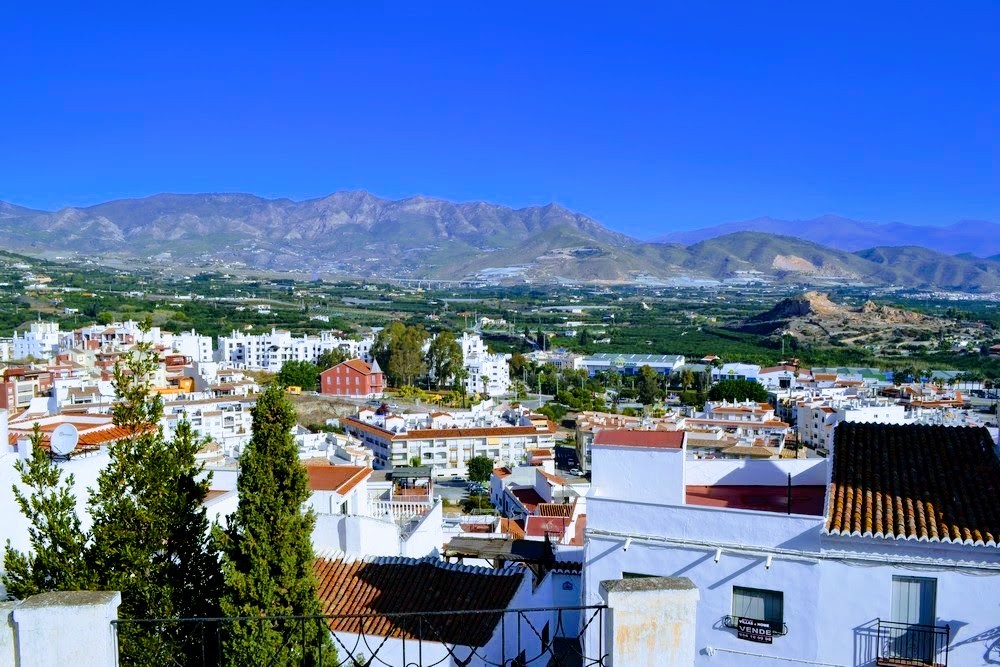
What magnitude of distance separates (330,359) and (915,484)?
4373 centimetres

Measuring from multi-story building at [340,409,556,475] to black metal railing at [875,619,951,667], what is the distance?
2413cm

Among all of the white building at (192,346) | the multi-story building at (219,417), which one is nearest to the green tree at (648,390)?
the multi-story building at (219,417)

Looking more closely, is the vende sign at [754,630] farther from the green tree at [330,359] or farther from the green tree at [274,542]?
the green tree at [330,359]

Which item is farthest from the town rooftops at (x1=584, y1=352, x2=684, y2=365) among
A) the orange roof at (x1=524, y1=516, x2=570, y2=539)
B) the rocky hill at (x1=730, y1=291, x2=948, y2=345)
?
the orange roof at (x1=524, y1=516, x2=570, y2=539)

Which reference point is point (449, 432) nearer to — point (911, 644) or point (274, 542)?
point (274, 542)

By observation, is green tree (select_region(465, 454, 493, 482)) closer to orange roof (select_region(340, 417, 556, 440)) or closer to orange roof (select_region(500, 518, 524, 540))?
orange roof (select_region(340, 417, 556, 440))

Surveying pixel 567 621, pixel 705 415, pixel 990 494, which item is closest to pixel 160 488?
pixel 567 621

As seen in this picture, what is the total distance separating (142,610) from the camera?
4195 mm

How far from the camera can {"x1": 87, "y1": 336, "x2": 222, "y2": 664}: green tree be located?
416 centimetres

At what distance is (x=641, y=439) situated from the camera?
5.93 metres

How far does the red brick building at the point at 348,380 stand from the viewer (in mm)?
41312

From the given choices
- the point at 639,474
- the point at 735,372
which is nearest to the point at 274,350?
the point at 735,372

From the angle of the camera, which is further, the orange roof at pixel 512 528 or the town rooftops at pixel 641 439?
the orange roof at pixel 512 528

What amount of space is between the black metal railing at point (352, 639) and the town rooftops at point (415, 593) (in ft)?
0.06
